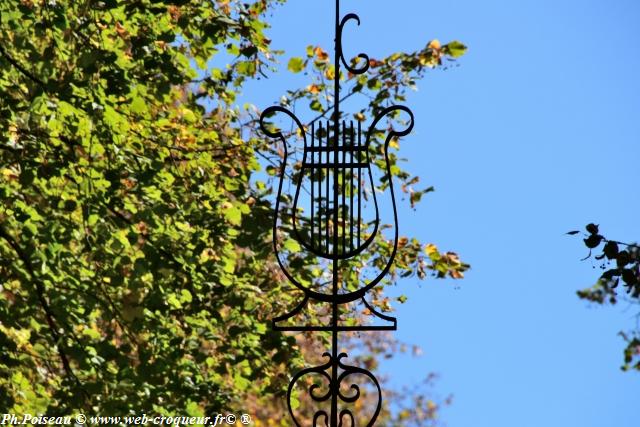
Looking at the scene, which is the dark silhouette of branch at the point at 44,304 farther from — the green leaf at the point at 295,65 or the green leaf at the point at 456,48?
the green leaf at the point at 456,48

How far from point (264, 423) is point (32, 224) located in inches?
385

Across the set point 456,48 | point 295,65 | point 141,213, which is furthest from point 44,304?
point 456,48

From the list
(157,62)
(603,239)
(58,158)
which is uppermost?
(157,62)

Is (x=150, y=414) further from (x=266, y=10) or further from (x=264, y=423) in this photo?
(x=264, y=423)

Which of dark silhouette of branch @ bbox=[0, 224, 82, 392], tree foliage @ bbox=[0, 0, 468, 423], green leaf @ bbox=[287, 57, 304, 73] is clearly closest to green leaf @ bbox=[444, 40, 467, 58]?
tree foliage @ bbox=[0, 0, 468, 423]

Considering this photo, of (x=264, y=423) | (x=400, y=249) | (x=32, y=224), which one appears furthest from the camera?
(x=264, y=423)

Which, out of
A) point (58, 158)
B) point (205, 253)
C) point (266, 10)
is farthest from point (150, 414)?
point (266, 10)

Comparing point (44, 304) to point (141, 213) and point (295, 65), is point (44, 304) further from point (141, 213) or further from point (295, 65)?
point (295, 65)

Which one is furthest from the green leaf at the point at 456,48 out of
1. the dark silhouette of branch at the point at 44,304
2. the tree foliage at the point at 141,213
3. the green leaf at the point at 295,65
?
the dark silhouette of branch at the point at 44,304

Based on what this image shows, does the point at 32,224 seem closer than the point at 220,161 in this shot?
Yes

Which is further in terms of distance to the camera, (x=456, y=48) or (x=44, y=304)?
(x=456, y=48)

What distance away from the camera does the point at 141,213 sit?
7133 millimetres

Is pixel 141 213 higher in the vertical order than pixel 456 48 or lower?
lower

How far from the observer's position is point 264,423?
16172 mm
